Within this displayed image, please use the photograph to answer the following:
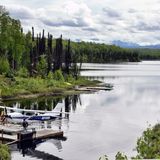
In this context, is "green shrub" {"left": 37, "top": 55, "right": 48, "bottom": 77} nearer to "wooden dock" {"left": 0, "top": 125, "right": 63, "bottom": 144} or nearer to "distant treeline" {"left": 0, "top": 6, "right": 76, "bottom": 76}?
"distant treeline" {"left": 0, "top": 6, "right": 76, "bottom": 76}

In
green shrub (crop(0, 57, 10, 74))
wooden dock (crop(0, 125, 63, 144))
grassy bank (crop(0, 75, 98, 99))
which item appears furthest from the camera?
green shrub (crop(0, 57, 10, 74))

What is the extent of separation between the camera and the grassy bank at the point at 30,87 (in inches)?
2864

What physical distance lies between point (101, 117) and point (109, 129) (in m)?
8.43

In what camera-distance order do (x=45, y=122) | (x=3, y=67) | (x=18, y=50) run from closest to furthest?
(x=45, y=122), (x=3, y=67), (x=18, y=50)

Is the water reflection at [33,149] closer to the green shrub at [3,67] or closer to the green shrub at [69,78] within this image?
the green shrub at [3,67]

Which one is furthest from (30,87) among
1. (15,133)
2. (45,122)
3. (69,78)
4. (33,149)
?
(33,149)

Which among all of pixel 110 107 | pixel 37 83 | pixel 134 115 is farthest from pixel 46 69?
pixel 134 115

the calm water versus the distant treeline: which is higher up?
the distant treeline

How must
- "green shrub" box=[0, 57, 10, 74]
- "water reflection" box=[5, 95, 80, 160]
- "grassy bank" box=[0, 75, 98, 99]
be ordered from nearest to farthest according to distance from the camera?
"water reflection" box=[5, 95, 80, 160] < "grassy bank" box=[0, 75, 98, 99] < "green shrub" box=[0, 57, 10, 74]

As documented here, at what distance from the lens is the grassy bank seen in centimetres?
7275

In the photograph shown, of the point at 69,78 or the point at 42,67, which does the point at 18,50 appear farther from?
the point at 69,78

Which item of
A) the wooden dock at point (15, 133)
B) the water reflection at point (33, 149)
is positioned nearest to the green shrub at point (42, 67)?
the wooden dock at point (15, 133)

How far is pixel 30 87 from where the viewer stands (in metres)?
79.3

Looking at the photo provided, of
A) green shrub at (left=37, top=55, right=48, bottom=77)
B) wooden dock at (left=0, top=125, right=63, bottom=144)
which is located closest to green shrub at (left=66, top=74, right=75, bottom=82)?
green shrub at (left=37, top=55, right=48, bottom=77)
